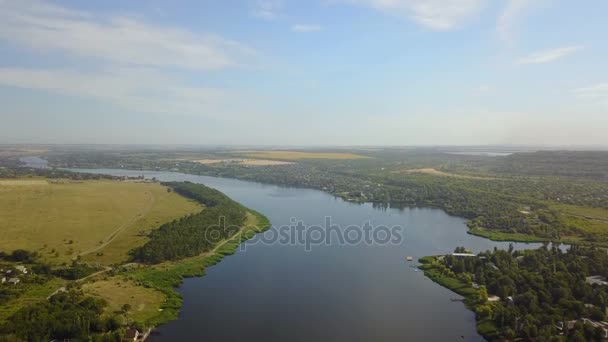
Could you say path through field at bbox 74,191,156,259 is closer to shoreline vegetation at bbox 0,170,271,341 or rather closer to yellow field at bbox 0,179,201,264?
yellow field at bbox 0,179,201,264

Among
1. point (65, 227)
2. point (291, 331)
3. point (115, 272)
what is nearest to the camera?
point (291, 331)

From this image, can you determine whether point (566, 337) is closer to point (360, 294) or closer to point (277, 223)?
point (360, 294)

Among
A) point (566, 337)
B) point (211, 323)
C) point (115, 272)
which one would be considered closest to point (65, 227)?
point (115, 272)

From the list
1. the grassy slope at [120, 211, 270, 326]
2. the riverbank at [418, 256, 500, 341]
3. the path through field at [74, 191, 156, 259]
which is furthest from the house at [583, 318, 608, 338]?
the path through field at [74, 191, 156, 259]

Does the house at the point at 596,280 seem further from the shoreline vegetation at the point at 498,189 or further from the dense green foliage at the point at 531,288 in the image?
the shoreline vegetation at the point at 498,189

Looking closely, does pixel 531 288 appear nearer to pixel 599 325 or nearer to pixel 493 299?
pixel 493 299
